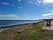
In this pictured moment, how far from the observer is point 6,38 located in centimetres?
282

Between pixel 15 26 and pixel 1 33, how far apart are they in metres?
0.48

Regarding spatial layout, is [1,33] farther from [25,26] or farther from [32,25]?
[32,25]

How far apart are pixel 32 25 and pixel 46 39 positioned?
3.15 feet

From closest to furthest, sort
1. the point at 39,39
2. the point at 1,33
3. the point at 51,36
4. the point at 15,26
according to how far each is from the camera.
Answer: the point at 39,39 < the point at 51,36 < the point at 1,33 < the point at 15,26

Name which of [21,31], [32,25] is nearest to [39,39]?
[21,31]

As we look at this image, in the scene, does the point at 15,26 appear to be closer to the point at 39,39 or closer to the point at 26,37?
the point at 26,37

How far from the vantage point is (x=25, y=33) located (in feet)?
10.3

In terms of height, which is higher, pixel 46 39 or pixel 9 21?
pixel 9 21

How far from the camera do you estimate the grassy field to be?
284 centimetres

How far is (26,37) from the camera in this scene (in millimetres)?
2855

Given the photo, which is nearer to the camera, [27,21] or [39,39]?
[39,39]

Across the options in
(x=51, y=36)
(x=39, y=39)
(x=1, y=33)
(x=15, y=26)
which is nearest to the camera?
(x=39, y=39)

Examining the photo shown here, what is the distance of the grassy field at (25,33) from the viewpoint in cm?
284

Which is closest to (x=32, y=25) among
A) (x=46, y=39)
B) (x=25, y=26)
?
(x=25, y=26)
